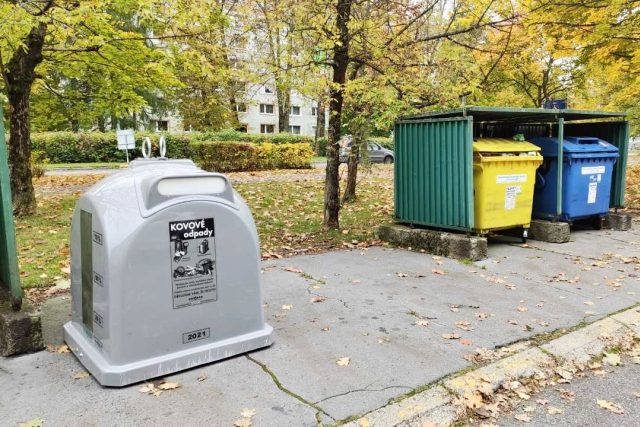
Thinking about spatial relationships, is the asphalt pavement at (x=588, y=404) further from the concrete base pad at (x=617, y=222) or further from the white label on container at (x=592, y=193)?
the concrete base pad at (x=617, y=222)

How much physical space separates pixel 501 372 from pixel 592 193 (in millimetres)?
5486

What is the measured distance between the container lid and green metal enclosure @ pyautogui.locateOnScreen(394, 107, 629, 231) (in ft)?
0.91

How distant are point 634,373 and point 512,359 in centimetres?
90

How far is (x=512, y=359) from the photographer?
3.41 m

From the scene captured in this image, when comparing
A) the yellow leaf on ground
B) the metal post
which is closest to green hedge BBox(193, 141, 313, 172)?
the metal post

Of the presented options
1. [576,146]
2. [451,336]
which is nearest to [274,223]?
[576,146]

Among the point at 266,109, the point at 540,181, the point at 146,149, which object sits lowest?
the point at 540,181

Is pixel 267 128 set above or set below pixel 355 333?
above

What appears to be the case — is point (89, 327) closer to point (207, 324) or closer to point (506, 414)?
point (207, 324)

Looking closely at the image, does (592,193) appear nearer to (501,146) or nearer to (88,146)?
(501,146)

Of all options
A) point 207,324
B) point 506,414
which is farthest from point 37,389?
point 506,414

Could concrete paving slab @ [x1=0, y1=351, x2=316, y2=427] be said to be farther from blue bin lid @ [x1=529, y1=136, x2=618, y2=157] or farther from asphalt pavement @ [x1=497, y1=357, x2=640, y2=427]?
blue bin lid @ [x1=529, y1=136, x2=618, y2=157]

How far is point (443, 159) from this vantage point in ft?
20.6

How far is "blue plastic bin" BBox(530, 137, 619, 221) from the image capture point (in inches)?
286
